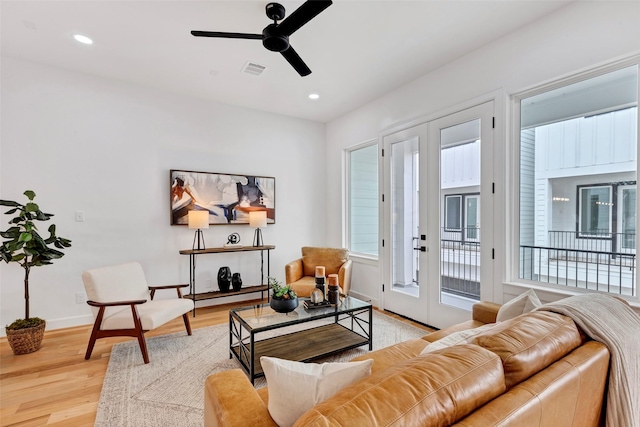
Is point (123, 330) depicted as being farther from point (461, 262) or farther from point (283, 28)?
point (461, 262)

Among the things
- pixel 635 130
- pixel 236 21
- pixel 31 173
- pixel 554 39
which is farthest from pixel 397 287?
pixel 31 173

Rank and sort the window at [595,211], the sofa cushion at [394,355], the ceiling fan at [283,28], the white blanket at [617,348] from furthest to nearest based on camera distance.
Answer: the window at [595,211], the ceiling fan at [283,28], the sofa cushion at [394,355], the white blanket at [617,348]

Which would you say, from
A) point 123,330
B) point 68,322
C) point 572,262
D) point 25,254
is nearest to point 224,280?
point 123,330

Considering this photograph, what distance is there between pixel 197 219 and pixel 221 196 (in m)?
0.61

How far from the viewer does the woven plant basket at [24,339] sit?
2.72 m

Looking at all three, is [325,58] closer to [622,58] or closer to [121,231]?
[622,58]

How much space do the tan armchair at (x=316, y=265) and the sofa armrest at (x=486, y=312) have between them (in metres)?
1.77

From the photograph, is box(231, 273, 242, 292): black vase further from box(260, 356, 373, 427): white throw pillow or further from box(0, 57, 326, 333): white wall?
box(260, 356, 373, 427): white throw pillow

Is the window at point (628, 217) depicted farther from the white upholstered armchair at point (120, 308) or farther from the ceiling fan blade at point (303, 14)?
the white upholstered armchair at point (120, 308)

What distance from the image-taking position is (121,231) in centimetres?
369

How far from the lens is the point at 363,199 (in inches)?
182

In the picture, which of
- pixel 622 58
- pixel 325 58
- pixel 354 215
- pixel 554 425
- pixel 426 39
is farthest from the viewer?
pixel 354 215

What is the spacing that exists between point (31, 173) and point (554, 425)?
466cm

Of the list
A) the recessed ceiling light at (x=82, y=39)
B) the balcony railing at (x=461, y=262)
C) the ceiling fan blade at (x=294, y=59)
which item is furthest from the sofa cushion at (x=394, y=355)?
the recessed ceiling light at (x=82, y=39)
